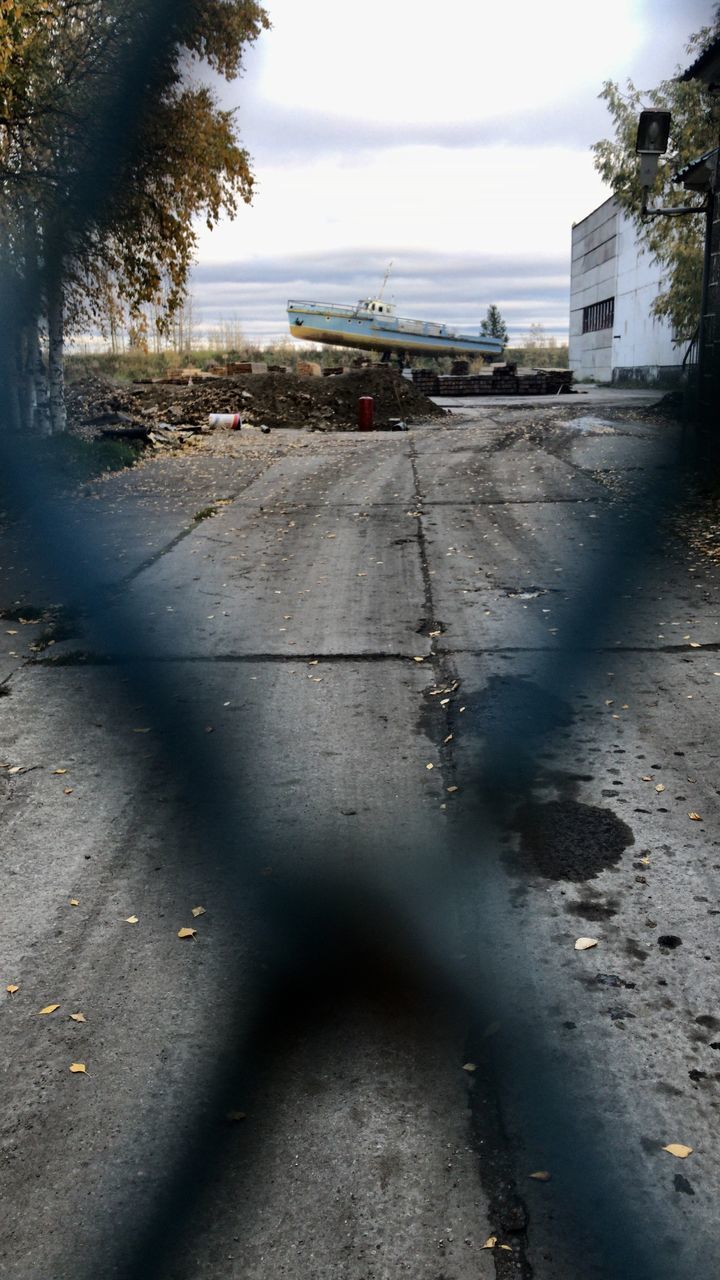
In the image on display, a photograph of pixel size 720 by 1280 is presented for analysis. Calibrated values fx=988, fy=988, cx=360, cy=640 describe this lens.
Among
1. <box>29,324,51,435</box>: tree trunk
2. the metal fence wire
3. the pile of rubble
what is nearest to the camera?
the metal fence wire

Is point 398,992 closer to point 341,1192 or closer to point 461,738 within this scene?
point 341,1192

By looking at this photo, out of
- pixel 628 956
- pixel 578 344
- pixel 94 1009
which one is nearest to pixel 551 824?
pixel 628 956

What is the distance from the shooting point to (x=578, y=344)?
29312 millimetres

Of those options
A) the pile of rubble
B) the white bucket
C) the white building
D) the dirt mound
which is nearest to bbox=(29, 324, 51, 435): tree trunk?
the white bucket

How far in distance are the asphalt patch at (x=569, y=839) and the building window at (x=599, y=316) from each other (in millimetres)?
24355

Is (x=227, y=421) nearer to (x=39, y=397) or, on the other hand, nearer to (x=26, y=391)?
(x=26, y=391)

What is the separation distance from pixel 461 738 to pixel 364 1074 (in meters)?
1.34

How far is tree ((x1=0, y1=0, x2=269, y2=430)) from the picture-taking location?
0.67 m

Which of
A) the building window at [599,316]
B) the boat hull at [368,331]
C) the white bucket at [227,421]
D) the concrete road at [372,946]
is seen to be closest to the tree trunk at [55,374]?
the white bucket at [227,421]

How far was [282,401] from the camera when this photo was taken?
48.2ft

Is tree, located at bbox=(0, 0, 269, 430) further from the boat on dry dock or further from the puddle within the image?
the boat on dry dock

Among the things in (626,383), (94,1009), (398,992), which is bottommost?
(94,1009)

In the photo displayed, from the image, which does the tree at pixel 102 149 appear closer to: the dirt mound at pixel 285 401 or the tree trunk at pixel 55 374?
the tree trunk at pixel 55 374

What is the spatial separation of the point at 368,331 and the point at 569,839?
29676 millimetres
